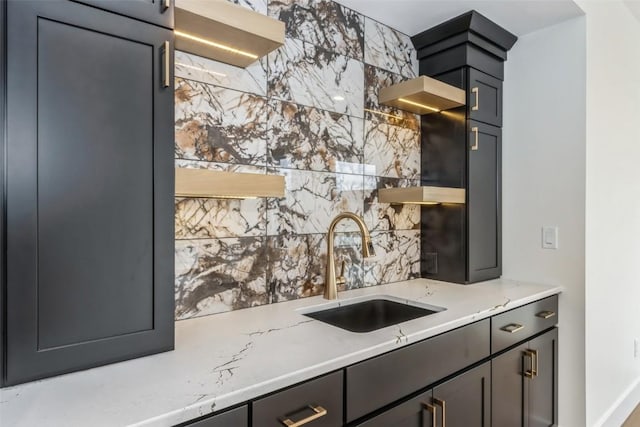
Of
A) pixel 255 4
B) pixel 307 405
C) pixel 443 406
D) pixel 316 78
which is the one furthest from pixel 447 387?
pixel 255 4

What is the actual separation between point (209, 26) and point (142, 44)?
298mm

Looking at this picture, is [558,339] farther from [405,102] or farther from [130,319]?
[130,319]

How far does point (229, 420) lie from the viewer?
91 cm

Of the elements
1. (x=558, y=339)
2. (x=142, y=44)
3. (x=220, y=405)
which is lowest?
(x=558, y=339)

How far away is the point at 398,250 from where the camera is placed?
2328 mm

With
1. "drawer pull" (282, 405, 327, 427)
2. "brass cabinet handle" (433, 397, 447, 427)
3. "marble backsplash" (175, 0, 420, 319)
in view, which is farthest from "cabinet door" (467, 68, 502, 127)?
"drawer pull" (282, 405, 327, 427)

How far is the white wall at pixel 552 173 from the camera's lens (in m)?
2.11

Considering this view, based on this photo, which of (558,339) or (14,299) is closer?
(14,299)

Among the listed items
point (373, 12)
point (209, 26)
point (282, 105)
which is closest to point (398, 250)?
point (282, 105)

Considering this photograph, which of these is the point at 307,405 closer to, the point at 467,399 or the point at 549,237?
the point at 467,399

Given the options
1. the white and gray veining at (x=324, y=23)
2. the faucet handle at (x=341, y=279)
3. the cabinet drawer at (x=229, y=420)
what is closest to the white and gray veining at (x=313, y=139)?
the white and gray veining at (x=324, y=23)

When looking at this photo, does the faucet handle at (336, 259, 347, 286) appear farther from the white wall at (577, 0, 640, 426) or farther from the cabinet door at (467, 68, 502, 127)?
the white wall at (577, 0, 640, 426)

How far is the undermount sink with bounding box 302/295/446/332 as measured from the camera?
5.74ft

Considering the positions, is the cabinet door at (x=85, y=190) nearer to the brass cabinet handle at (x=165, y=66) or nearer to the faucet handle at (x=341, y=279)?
the brass cabinet handle at (x=165, y=66)
